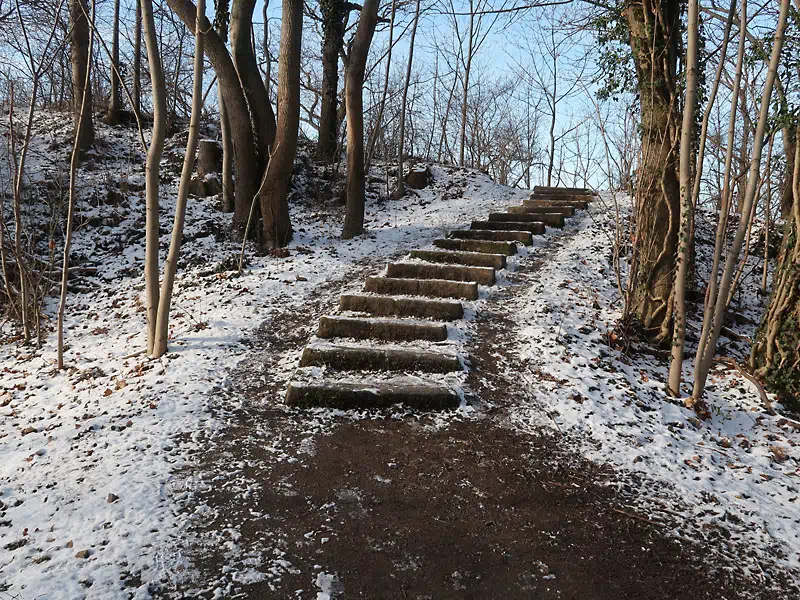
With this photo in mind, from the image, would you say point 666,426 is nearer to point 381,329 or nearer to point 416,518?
point 416,518

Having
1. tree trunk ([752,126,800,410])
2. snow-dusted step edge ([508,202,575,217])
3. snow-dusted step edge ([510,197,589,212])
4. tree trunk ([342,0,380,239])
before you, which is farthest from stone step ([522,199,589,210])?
tree trunk ([752,126,800,410])

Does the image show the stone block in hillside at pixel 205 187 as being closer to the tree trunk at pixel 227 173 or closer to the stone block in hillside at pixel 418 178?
the tree trunk at pixel 227 173

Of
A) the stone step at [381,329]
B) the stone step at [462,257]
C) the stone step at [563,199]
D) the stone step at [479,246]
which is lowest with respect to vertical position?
the stone step at [381,329]

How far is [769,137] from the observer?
5070 mm

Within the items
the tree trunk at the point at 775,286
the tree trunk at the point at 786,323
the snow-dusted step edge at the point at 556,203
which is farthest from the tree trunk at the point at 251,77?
the tree trunk at the point at 786,323

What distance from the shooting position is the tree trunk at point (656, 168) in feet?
18.2

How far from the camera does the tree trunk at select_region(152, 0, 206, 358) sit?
14.8ft

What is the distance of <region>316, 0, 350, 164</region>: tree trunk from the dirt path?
11.6 meters

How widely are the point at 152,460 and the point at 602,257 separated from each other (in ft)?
22.0

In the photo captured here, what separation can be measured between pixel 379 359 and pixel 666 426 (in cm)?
241

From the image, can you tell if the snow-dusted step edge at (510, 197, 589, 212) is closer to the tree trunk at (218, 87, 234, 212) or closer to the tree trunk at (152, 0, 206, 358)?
the tree trunk at (218, 87, 234, 212)

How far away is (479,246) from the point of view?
26.5 ft

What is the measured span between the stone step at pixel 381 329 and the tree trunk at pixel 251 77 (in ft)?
14.3

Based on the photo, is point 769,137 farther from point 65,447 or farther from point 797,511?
point 65,447
